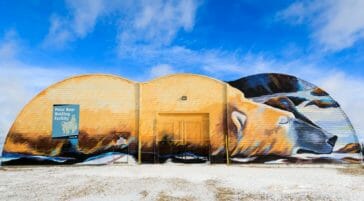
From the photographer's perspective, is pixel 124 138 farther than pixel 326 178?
Yes

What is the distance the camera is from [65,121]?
18.8 m

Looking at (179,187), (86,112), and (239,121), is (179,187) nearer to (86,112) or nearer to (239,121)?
(239,121)

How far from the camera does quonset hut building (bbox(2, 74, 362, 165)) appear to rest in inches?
734

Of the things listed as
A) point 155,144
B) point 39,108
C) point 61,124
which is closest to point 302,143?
point 155,144

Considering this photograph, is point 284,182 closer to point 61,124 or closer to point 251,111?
point 251,111

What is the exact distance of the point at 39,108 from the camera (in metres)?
19.0

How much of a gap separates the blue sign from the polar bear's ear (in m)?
7.80

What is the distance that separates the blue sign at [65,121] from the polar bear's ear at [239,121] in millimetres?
7796

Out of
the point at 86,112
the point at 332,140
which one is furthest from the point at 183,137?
the point at 332,140

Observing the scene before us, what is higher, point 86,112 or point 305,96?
point 305,96

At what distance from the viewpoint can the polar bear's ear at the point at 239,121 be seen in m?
18.8

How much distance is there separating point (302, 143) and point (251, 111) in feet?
9.64

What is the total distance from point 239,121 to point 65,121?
8.67 m

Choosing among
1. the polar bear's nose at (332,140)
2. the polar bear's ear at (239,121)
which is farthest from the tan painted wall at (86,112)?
the polar bear's nose at (332,140)
